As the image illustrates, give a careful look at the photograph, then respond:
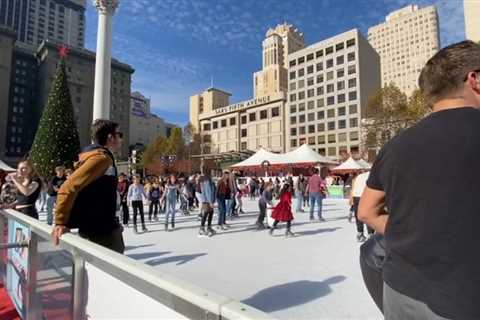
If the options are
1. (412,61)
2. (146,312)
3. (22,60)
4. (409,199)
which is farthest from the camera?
(412,61)

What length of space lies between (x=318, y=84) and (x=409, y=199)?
73.2 m

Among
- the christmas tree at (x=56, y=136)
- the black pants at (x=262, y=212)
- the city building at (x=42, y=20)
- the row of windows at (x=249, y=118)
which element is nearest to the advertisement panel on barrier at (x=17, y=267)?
the black pants at (x=262, y=212)

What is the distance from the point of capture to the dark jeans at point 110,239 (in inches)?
98.5

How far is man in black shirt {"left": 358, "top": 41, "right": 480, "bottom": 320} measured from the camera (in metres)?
1.00

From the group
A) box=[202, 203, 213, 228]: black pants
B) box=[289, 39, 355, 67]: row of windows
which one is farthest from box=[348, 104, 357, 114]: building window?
box=[202, 203, 213, 228]: black pants

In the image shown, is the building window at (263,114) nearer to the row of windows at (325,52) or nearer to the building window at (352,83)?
the row of windows at (325,52)

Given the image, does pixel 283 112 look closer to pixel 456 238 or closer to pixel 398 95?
pixel 398 95

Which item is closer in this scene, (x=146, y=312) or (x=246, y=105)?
(x=146, y=312)

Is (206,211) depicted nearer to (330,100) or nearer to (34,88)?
(330,100)

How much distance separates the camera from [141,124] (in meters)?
105

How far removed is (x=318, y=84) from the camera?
70688mm

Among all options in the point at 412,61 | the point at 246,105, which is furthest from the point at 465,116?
the point at 412,61

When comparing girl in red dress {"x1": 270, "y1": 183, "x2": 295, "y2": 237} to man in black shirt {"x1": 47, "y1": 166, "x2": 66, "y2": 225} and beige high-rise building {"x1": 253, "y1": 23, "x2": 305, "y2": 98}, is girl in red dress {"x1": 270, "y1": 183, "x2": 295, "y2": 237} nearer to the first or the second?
man in black shirt {"x1": 47, "y1": 166, "x2": 66, "y2": 225}

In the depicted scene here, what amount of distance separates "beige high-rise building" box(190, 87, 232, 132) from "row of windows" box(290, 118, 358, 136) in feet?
129
